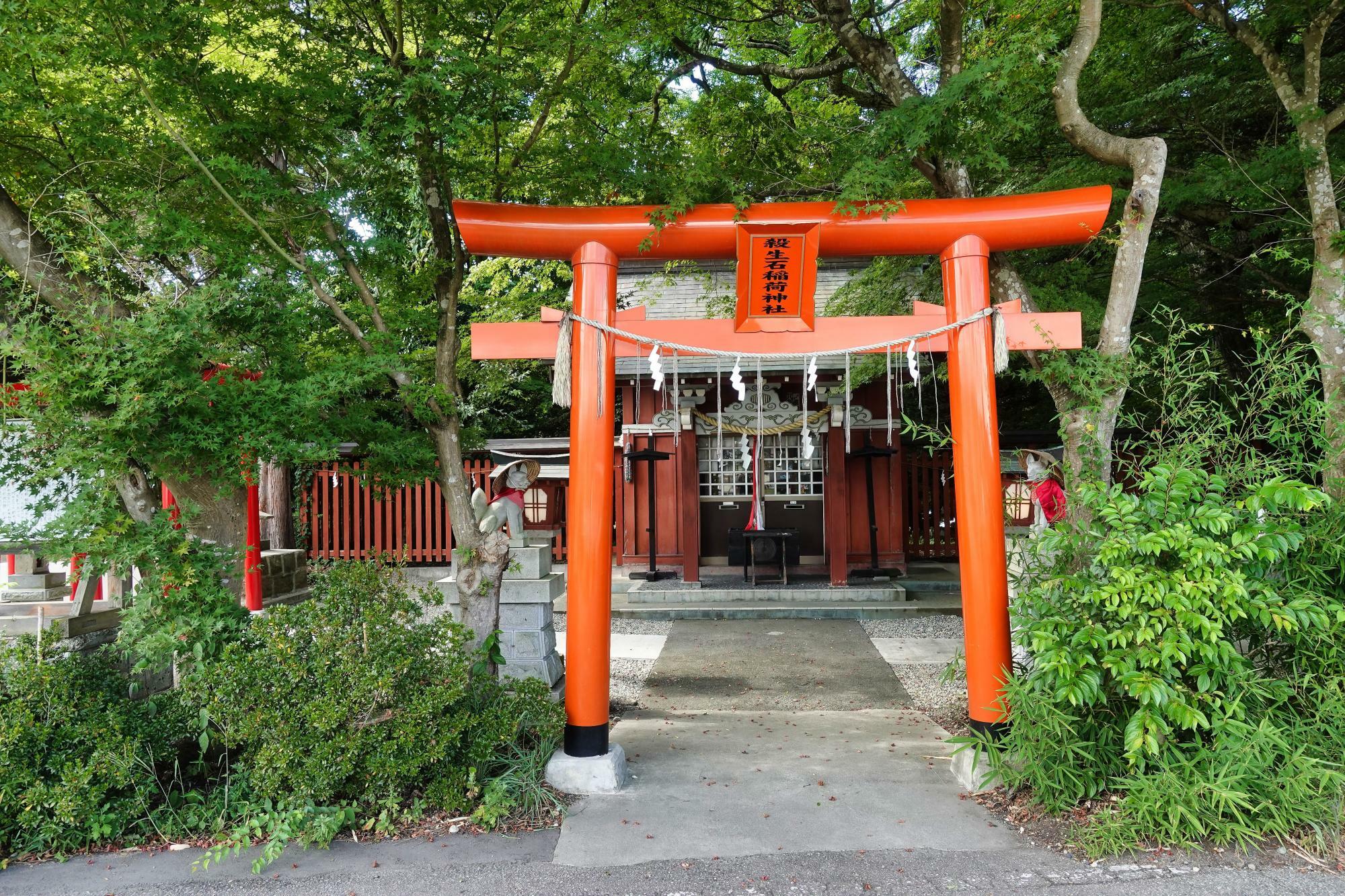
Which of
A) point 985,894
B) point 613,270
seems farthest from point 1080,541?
point 613,270

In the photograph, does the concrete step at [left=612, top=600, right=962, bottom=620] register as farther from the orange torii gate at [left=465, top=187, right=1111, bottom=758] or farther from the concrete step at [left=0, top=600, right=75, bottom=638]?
the concrete step at [left=0, top=600, right=75, bottom=638]

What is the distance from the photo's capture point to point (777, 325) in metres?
4.95

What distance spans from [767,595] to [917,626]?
2153mm

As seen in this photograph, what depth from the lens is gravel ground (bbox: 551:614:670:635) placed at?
9766mm

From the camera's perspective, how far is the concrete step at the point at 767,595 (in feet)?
35.1

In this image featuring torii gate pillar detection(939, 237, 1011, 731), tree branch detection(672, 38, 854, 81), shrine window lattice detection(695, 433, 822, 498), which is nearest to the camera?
torii gate pillar detection(939, 237, 1011, 731)

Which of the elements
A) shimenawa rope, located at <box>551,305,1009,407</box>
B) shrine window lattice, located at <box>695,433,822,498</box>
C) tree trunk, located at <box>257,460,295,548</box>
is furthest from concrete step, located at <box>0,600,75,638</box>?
shrine window lattice, located at <box>695,433,822,498</box>

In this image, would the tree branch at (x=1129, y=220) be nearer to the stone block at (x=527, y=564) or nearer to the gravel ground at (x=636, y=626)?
the stone block at (x=527, y=564)

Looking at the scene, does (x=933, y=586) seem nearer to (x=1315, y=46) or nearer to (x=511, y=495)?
(x=511, y=495)

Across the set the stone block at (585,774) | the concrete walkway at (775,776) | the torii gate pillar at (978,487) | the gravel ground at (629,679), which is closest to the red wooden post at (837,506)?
the concrete walkway at (775,776)

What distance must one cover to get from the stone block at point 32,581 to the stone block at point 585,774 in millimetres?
4870

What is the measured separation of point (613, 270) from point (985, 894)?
3946mm

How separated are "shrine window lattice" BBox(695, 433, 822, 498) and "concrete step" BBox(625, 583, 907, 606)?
221cm

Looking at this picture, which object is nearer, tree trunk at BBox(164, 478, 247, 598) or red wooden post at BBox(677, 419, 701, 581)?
tree trunk at BBox(164, 478, 247, 598)
